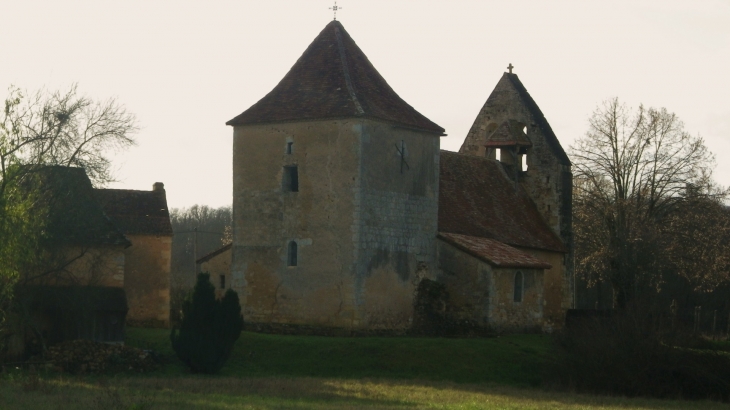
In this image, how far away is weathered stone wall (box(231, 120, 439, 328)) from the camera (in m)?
33.5

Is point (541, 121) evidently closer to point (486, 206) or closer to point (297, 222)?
point (486, 206)

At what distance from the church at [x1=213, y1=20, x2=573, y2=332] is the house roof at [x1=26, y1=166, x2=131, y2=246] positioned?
15.6 ft

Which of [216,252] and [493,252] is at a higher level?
[493,252]

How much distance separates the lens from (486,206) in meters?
41.3

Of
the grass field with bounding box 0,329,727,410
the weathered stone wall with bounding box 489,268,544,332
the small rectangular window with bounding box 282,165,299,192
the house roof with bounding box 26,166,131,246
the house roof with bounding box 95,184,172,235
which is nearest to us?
the grass field with bounding box 0,329,727,410

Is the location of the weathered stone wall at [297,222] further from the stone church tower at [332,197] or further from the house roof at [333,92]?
the house roof at [333,92]

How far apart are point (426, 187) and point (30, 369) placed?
13695 millimetres

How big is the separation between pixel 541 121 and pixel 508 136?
4.74 ft

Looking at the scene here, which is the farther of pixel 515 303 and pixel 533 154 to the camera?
pixel 533 154

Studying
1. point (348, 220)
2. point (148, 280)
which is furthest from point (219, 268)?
point (348, 220)

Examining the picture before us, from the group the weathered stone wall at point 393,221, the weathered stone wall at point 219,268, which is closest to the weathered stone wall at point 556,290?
the weathered stone wall at point 393,221

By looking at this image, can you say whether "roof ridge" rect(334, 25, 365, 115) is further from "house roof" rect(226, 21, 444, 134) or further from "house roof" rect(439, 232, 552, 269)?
"house roof" rect(439, 232, 552, 269)

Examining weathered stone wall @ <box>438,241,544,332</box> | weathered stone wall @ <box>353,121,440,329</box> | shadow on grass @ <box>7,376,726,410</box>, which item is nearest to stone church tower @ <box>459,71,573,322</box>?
weathered stone wall @ <box>438,241,544,332</box>

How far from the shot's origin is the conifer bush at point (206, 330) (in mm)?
29188
